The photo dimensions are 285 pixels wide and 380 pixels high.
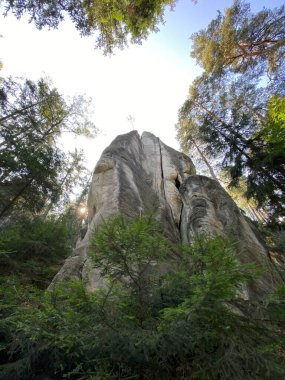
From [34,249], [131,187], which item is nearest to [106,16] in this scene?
[131,187]

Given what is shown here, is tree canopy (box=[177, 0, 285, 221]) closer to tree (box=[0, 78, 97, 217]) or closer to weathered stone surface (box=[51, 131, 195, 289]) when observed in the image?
weathered stone surface (box=[51, 131, 195, 289])

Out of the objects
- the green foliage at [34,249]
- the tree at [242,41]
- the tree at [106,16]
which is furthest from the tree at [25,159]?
the tree at [242,41]

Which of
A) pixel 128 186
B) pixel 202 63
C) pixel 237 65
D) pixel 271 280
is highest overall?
pixel 202 63

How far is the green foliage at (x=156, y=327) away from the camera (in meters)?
2.79

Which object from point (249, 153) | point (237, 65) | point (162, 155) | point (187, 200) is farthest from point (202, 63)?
point (187, 200)

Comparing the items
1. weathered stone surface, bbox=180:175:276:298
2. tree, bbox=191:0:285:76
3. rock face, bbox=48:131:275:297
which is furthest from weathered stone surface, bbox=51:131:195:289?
tree, bbox=191:0:285:76

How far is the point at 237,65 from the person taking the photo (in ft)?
56.3

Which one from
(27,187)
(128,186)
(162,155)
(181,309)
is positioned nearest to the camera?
(181,309)

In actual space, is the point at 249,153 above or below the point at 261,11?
below

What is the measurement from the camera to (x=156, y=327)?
10.7 feet

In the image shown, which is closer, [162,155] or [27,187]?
[27,187]

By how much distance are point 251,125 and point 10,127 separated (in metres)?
12.3

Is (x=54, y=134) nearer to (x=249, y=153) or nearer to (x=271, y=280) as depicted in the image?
(x=249, y=153)

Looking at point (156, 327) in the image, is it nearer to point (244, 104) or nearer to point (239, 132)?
point (239, 132)
